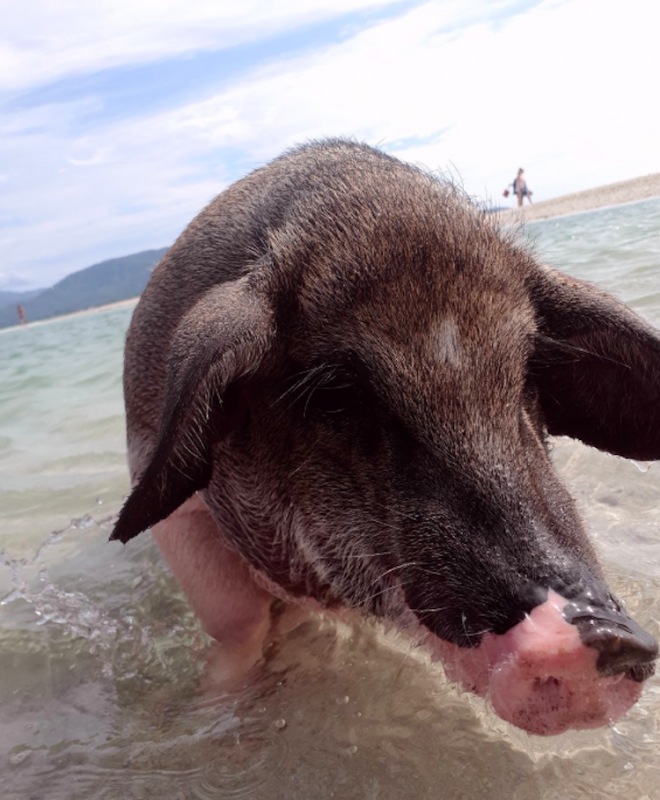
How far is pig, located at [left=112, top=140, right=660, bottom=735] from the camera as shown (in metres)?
2.14

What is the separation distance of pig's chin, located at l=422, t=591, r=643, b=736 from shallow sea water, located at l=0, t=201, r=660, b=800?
623 mm

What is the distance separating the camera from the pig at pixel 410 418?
2143mm

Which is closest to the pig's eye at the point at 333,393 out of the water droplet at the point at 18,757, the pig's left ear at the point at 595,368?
the pig's left ear at the point at 595,368

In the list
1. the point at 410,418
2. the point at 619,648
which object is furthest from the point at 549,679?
the point at 410,418

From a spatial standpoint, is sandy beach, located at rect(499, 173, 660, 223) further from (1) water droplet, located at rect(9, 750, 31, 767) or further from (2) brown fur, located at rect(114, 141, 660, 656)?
(1) water droplet, located at rect(9, 750, 31, 767)

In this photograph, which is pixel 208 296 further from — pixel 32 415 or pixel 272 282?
pixel 32 415

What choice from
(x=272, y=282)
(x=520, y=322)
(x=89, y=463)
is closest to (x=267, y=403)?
(x=272, y=282)

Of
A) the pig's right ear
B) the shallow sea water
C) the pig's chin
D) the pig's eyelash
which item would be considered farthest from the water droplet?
the pig's chin

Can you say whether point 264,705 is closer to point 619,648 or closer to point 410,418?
point 410,418

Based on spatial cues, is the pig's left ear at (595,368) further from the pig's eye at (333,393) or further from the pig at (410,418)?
the pig's eye at (333,393)

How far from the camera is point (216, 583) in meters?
3.79

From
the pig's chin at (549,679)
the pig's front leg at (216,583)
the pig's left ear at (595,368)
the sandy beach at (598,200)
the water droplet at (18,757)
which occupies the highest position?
the pig's left ear at (595,368)

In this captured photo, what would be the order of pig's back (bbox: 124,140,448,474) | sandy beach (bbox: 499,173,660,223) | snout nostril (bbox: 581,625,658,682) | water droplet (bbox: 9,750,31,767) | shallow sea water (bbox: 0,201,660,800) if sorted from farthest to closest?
1. sandy beach (bbox: 499,173,660,223)
2. water droplet (bbox: 9,750,31,767)
3. pig's back (bbox: 124,140,448,474)
4. shallow sea water (bbox: 0,201,660,800)
5. snout nostril (bbox: 581,625,658,682)

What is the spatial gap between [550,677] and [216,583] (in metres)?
2.02
